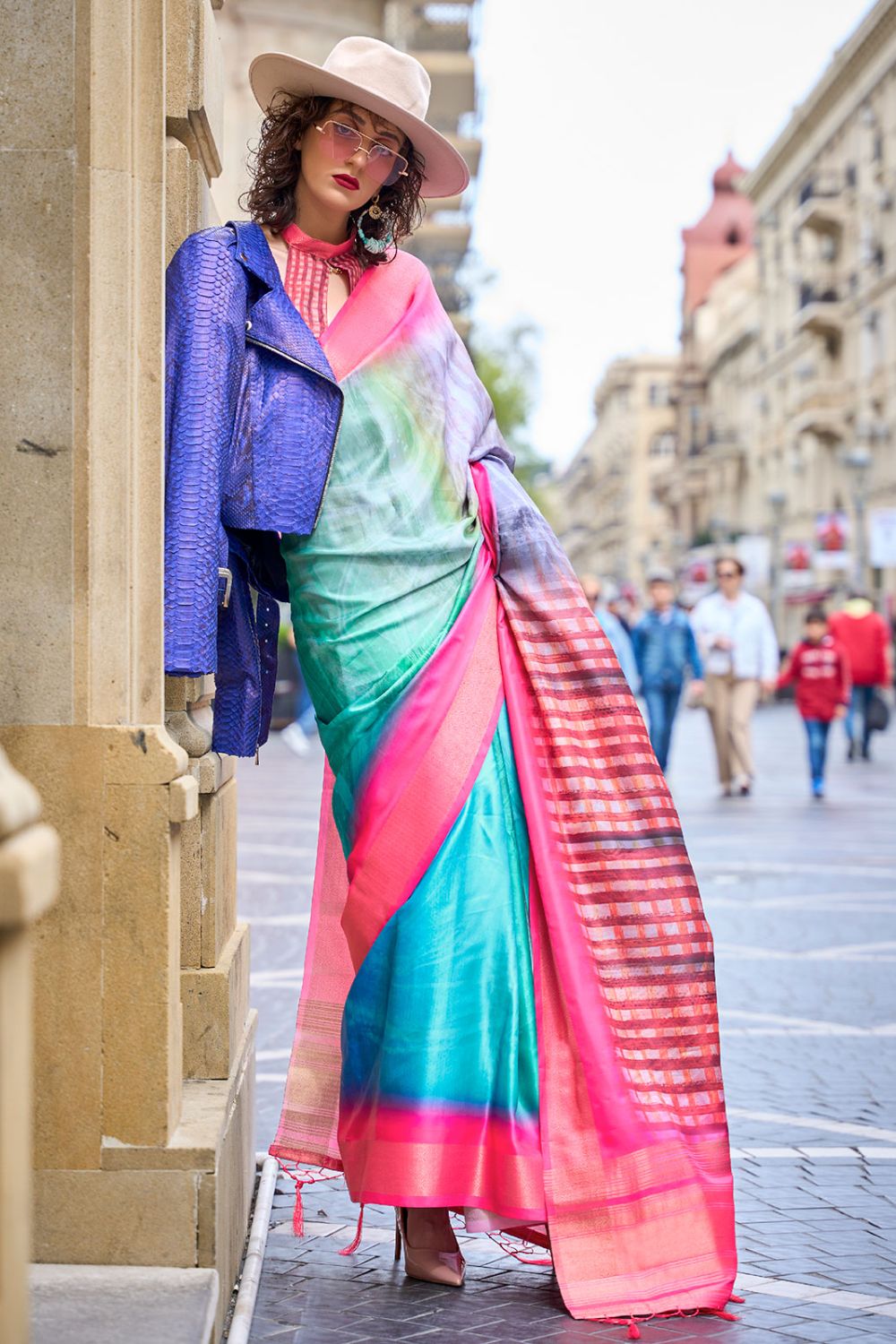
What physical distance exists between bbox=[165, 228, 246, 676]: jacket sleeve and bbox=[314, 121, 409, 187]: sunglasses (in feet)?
1.16

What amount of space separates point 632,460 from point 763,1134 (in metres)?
125

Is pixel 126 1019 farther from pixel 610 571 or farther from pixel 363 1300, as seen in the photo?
pixel 610 571

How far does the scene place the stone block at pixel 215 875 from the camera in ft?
11.6

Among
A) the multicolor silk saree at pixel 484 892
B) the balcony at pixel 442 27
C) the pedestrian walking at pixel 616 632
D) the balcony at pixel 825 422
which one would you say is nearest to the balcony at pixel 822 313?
the balcony at pixel 825 422

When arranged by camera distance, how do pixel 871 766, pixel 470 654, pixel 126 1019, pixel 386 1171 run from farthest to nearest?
pixel 871 766 < pixel 470 654 < pixel 386 1171 < pixel 126 1019

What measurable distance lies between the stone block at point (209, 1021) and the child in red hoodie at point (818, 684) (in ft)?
42.7

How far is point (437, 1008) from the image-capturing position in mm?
3418

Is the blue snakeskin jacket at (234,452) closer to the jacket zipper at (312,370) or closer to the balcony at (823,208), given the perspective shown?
the jacket zipper at (312,370)

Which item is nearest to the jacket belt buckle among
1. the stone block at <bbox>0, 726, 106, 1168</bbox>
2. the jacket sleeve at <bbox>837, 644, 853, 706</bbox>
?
the stone block at <bbox>0, 726, 106, 1168</bbox>

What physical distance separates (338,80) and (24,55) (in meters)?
0.75

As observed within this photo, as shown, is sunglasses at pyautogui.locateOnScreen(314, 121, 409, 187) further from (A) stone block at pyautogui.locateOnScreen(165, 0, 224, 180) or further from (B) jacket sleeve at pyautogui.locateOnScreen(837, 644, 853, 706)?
(B) jacket sleeve at pyautogui.locateOnScreen(837, 644, 853, 706)

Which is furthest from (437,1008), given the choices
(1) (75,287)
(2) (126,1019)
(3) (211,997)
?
(1) (75,287)

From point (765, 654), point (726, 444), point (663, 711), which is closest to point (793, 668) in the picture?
point (765, 654)

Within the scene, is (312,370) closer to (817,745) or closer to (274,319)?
(274,319)
